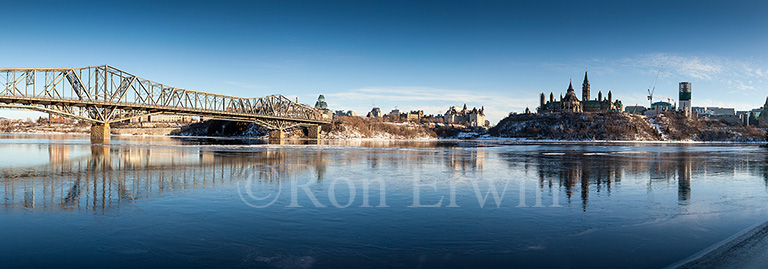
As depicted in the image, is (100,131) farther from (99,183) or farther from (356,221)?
(356,221)

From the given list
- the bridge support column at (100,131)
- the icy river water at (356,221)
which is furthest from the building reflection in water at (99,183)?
the bridge support column at (100,131)

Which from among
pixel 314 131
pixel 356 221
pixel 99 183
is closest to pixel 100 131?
pixel 99 183

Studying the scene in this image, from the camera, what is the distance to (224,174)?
2292 centimetres

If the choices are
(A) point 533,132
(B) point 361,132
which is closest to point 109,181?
(B) point 361,132

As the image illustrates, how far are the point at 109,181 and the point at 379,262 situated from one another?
16.3m

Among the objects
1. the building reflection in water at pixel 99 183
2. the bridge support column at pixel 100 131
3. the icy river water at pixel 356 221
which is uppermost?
the bridge support column at pixel 100 131

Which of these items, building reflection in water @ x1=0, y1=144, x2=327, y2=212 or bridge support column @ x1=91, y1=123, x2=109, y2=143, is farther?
bridge support column @ x1=91, y1=123, x2=109, y2=143

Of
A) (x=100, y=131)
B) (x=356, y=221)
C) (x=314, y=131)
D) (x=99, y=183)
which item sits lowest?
(x=356, y=221)

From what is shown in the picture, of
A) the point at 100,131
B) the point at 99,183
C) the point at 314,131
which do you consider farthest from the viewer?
the point at 314,131

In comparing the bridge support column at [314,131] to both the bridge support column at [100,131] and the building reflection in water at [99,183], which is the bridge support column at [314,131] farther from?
the building reflection in water at [99,183]

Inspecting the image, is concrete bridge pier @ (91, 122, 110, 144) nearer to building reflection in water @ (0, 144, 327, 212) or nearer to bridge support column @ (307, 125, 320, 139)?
building reflection in water @ (0, 144, 327, 212)

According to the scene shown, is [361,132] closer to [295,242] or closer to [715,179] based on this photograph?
[715,179]

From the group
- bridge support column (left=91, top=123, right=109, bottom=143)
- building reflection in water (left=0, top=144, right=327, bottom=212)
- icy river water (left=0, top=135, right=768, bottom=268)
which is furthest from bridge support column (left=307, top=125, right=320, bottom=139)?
icy river water (left=0, top=135, right=768, bottom=268)

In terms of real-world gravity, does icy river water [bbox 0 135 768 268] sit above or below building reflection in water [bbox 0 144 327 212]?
below
